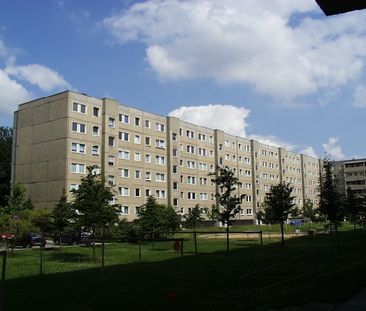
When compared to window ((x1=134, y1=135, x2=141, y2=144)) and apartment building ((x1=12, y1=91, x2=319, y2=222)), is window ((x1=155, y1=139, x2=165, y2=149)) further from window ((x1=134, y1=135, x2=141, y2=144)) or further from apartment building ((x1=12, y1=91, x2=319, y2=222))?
window ((x1=134, y1=135, x2=141, y2=144))

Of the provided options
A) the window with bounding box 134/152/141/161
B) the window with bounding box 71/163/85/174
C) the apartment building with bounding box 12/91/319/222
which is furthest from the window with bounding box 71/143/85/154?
the window with bounding box 134/152/141/161

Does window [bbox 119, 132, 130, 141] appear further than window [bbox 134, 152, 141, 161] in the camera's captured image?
No

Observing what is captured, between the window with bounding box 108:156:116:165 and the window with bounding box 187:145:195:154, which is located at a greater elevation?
the window with bounding box 187:145:195:154

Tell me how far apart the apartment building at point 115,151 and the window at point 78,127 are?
5.6 inches

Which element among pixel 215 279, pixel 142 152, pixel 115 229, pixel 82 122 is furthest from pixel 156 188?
pixel 215 279

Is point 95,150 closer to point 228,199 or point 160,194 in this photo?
point 160,194

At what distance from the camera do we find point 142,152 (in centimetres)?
8288

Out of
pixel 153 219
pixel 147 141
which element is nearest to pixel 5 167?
pixel 147 141

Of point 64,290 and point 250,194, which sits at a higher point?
point 250,194

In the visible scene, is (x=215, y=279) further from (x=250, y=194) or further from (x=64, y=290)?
(x=250, y=194)

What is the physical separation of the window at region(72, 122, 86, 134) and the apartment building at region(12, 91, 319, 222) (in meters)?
0.14

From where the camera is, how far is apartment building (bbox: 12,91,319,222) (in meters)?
70.4

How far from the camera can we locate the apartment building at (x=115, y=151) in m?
70.4

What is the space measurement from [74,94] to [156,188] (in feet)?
74.8
